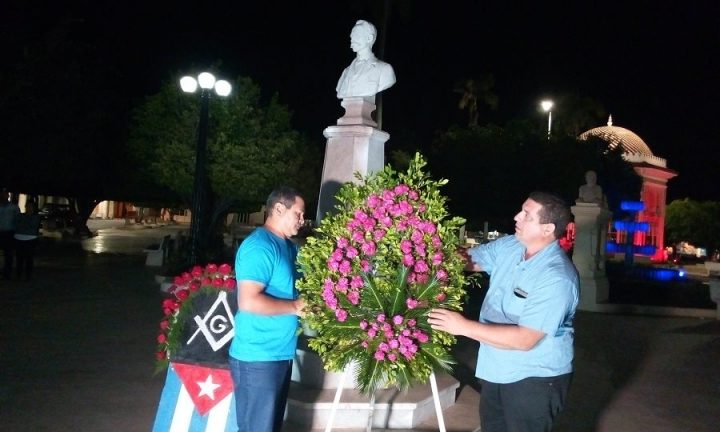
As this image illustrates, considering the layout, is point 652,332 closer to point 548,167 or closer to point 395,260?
point 395,260

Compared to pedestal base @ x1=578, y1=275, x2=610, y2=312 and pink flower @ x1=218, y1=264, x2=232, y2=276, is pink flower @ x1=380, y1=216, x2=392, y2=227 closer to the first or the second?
pink flower @ x1=218, y1=264, x2=232, y2=276

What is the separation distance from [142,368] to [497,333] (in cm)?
549

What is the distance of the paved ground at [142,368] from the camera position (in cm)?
618

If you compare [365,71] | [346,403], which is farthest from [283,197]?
[365,71]

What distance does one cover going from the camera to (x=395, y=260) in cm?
386

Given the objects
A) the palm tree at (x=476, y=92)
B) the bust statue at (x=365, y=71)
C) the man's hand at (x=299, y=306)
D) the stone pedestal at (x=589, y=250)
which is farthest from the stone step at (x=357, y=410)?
the palm tree at (x=476, y=92)

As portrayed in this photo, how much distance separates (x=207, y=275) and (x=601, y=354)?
7219 millimetres

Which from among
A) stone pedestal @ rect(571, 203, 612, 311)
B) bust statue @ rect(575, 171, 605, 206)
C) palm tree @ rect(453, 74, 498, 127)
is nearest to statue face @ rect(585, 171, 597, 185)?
bust statue @ rect(575, 171, 605, 206)

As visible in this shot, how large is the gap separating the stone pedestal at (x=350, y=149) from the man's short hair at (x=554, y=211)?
3.13m

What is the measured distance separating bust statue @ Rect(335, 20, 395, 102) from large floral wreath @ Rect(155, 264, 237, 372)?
2.58 metres

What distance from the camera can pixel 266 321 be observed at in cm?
389

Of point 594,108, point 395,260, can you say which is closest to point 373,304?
point 395,260

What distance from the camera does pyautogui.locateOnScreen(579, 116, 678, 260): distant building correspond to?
52375 mm

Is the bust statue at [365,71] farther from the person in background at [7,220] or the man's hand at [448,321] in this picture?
the person in background at [7,220]
